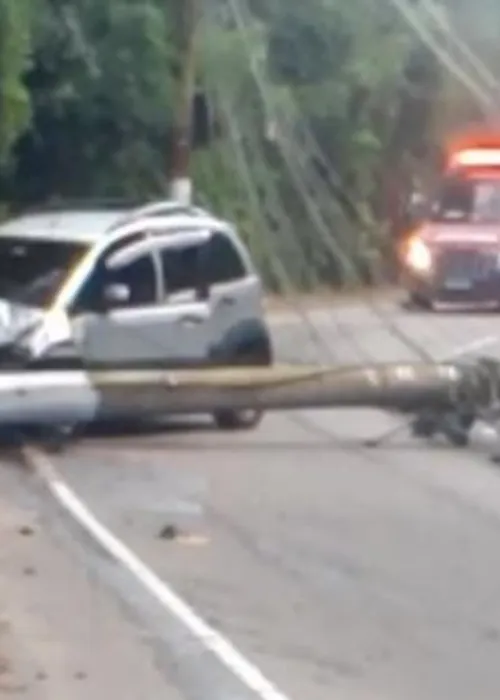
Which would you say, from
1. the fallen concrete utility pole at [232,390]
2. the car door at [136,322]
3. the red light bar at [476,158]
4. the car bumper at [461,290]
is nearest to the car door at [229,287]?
the car door at [136,322]

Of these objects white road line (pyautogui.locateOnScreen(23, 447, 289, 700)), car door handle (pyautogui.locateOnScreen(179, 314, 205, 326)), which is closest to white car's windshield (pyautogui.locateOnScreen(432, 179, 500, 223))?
car door handle (pyautogui.locateOnScreen(179, 314, 205, 326))

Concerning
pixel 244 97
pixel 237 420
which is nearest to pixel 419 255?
pixel 244 97

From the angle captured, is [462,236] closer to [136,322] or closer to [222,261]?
[222,261]

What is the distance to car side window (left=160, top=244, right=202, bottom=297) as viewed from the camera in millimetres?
21703

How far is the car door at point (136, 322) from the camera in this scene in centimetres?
2062

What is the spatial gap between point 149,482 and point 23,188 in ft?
67.3

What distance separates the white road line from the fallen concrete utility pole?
48 centimetres

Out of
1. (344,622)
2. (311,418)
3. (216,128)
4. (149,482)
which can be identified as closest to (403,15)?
(216,128)

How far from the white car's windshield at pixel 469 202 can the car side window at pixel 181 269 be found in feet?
56.0

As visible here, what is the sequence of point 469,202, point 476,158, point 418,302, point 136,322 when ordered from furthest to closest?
point 418,302 → point 469,202 → point 476,158 → point 136,322

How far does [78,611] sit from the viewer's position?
42.8ft

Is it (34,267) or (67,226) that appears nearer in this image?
(34,267)

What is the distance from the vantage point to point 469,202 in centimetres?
3919

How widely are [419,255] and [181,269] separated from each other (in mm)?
17281
